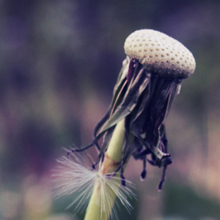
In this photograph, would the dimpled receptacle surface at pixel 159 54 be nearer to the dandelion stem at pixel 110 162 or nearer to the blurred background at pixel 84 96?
the dandelion stem at pixel 110 162

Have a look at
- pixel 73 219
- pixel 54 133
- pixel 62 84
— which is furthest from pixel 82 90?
pixel 73 219

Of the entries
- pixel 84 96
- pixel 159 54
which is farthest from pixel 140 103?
pixel 84 96

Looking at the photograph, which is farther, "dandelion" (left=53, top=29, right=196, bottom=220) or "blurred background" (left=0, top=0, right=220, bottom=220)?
"blurred background" (left=0, top=0, right=220, bottom=220)

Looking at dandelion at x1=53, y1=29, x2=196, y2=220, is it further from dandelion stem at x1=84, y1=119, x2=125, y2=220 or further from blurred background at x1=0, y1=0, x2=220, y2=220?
blurred background at x1=0, y1=0, x2=220, y2=220

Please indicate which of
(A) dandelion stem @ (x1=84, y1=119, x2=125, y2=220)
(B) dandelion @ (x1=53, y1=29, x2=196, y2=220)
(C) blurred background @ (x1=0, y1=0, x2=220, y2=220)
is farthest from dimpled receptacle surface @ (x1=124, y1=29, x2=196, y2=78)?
(C) blurred background @ (x1=0, y1=0, x2=220, y2=220)

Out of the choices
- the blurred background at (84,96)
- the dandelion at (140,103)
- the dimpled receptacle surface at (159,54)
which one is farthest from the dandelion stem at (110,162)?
the blurred background at (84,96)

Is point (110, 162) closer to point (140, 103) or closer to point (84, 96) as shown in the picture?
point (140, 103)
